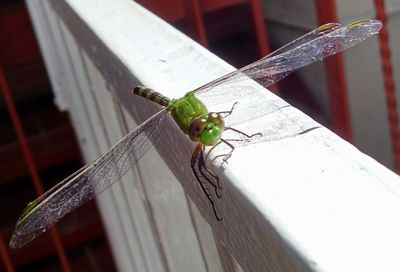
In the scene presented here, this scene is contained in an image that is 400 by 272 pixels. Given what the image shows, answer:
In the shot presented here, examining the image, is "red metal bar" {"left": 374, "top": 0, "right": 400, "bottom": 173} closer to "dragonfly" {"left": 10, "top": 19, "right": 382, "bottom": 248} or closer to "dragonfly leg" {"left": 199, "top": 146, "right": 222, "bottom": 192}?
"dragonfly" {"left": 10, "top": 19, "right": 382, "bottom": 248}

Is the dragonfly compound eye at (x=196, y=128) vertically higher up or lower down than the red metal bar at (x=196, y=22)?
higher up

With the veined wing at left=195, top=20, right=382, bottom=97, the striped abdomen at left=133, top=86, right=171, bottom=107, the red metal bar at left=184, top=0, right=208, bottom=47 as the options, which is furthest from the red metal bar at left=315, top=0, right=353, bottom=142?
the striped abdomen at left=133, top=86, right=171, bottom=107

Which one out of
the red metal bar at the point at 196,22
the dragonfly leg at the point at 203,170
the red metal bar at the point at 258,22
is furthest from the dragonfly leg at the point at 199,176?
the red metal bar at the point at 196,22

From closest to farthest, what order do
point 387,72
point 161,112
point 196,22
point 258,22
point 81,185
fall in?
point 161,112
point 81,185
point 387,72
point 258,22
point 196,22

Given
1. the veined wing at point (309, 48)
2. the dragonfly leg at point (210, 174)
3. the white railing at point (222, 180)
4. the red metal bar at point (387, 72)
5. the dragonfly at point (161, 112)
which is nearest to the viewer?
the white railing at point (222, 180)

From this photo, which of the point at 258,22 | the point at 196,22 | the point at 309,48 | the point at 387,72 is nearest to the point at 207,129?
the point at 309,48

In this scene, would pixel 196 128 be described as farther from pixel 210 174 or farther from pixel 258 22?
pixel 258 22

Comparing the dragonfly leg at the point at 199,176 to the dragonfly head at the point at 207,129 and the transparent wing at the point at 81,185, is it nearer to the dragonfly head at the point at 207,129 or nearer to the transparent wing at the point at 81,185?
the dragonfly head at the point at 207,129
